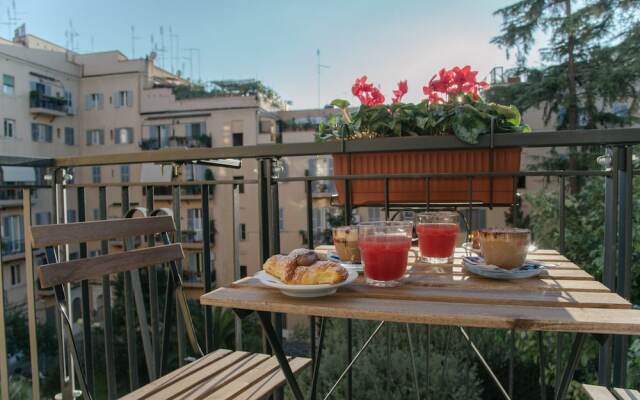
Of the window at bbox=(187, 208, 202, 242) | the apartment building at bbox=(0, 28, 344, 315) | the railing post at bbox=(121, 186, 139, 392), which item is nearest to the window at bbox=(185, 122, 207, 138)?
the apartment building at bbox=(0, 28, 344, 315)

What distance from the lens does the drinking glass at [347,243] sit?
1.03 metres

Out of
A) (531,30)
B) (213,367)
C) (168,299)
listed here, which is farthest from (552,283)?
(531,30)

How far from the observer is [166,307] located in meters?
1.34

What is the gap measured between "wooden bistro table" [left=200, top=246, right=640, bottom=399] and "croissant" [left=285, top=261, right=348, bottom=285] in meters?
0.03

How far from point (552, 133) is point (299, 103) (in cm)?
2410

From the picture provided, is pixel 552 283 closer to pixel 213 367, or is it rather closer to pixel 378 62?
pixel 213 367

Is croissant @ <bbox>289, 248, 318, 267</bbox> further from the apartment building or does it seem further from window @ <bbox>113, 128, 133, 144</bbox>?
window @ <bbox>113, 128, 133, 144</bbox>

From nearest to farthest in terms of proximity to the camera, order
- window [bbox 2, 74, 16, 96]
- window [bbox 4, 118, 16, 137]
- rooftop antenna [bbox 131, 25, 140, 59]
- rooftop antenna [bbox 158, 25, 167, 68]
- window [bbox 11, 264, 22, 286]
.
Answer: window [bbox 11, 264, 22, 286]
window [bbox 2, 74, 16, 96]
window [bbox 4, 118, 16, 137]
rooftop antenna [bbox 131, 25, 140, 59]
rooftop antenna [bbox 158, 25, 167, 68]

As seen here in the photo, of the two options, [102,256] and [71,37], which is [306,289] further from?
[71,37]

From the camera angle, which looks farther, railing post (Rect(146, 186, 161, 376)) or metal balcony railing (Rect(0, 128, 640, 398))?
railing post (Rect(146, 186, 161, 376))

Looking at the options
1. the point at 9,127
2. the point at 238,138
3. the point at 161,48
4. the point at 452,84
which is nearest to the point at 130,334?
the point at 452,84

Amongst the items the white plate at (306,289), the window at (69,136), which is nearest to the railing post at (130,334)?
the white plate at (306,289)

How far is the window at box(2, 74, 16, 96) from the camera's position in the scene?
17672 millimetres

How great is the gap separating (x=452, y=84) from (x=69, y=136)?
2335 cm
